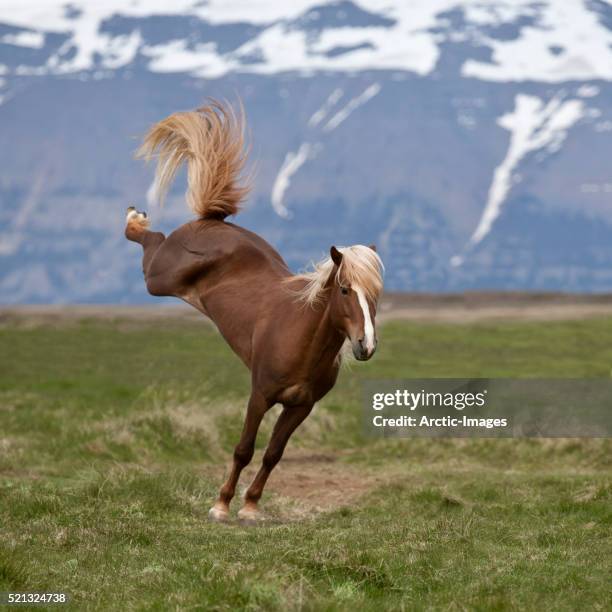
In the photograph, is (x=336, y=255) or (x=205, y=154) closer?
(x=336, y=255)

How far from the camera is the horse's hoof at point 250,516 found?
1154 cm

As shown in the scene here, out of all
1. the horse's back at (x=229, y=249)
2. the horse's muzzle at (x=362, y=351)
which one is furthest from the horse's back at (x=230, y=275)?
the horse's muzzle at (x=362, y=351)

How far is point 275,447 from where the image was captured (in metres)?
11.6

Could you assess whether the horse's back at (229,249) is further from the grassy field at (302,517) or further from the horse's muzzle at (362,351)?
the grassy field at (302,517)

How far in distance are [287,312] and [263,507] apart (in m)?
2.61

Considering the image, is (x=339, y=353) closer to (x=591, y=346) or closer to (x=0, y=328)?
(x=591, y=346)

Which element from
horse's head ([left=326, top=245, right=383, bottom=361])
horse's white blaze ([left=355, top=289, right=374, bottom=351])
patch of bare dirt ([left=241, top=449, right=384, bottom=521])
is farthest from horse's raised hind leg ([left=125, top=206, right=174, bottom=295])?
horse's white blaze ([left=355, top=289, right=374, bottom=351])

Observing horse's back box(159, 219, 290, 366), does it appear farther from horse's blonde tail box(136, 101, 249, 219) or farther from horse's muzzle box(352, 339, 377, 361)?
horse's muzzle box(352, 339, 377, 361)

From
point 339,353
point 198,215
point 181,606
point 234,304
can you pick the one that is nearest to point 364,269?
point 339,353

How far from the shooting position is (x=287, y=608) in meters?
7.02

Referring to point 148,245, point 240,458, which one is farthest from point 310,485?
point 148,245

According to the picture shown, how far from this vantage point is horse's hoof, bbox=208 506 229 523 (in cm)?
1158

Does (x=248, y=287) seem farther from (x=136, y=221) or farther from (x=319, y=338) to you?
(x=136, y=221)

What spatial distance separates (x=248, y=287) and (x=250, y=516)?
218cm
